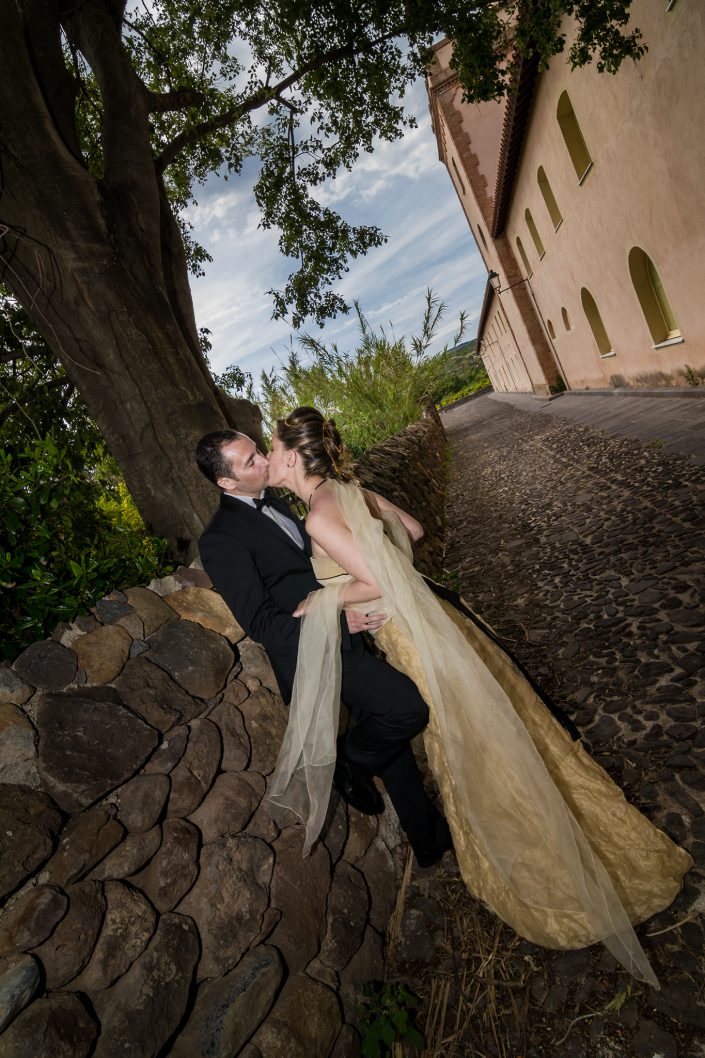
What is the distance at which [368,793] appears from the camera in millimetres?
2447

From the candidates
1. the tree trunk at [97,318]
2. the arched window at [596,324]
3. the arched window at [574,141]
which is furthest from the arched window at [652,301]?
the tree trunk at [97,318]

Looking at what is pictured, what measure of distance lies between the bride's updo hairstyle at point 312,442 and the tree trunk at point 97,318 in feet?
5.40

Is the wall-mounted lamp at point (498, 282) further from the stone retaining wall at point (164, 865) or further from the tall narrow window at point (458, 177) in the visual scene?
the stone retaining wall at point (164, 865)

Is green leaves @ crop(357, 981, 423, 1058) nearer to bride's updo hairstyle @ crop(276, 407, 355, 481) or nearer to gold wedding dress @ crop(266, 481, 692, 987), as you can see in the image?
gold wedding dress @ crop(266, 481, 692, 987)

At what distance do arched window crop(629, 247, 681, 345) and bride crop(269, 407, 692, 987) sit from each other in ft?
35.4

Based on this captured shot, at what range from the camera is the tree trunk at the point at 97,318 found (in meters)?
3.74

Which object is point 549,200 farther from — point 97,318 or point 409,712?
point 409,712

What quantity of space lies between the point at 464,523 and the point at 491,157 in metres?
21.9

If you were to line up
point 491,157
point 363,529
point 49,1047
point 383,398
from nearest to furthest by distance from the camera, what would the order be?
point 49,1047, point 363,529, point 383,398, point 491,157

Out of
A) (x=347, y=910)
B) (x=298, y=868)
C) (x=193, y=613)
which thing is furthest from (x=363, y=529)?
(x=347, y=910)

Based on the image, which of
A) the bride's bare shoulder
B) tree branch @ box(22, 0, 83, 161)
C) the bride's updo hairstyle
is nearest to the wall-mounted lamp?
tree branch @ box(22, 0, 83, 161)

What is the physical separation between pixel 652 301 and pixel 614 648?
9676mm

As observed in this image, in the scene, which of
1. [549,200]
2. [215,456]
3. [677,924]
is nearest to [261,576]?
[215,456]

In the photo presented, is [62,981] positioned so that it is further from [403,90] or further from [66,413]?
[403,90]
